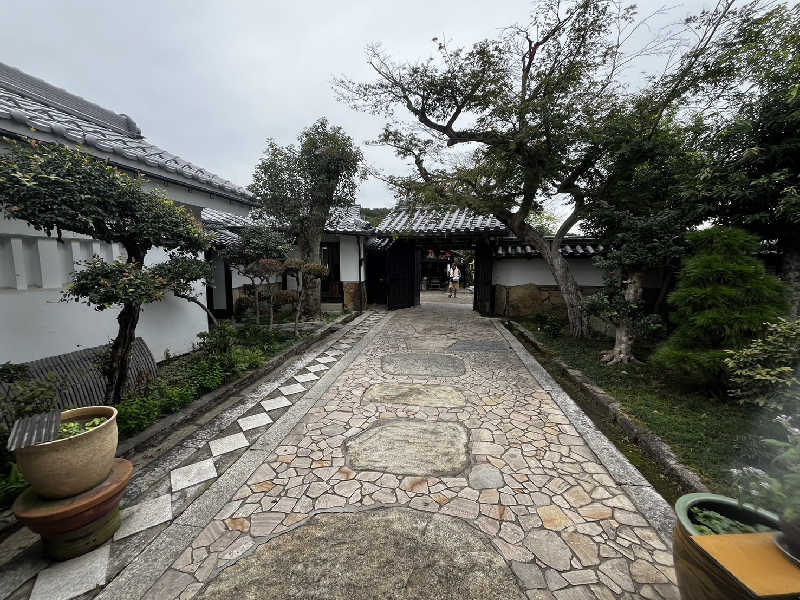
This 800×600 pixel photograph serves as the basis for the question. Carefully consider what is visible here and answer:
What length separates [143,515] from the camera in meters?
2.65

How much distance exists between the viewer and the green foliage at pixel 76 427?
2.35 meters

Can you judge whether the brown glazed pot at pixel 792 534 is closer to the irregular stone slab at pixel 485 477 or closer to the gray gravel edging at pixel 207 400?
the irregular stone slab at pixel 485 477

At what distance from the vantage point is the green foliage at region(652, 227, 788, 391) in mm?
4195

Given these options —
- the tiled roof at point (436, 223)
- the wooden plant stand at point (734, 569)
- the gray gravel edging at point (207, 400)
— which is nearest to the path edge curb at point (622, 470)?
the wooden plant stand at point (734, 569)

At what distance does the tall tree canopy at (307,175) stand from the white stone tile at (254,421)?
6008 millimetres

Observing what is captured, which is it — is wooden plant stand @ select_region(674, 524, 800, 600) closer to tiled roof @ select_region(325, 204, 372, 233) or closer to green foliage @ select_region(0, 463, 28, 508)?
green foliage @ select_region(0, 463, 28, 508)

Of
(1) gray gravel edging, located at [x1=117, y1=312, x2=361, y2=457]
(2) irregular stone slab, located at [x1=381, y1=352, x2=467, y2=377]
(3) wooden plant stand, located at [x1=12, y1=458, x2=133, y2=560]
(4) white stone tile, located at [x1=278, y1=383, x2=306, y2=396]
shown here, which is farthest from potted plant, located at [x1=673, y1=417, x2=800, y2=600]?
(4) white stone tile, located at [x1=278, y1=383, x2=306, y2=396]

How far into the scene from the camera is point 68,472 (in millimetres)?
2217

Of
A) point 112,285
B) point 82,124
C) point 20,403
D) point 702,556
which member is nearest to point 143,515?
point 20,403

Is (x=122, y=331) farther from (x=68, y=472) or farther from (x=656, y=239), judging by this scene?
(x=656, y=239)

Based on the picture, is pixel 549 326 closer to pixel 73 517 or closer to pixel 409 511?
pixel 409 511

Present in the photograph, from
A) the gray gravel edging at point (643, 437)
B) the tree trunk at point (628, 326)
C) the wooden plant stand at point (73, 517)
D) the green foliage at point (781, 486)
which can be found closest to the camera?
the green foliage at point (781, 486)

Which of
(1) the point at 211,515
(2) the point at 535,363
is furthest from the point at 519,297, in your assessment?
(1) the point at 211,515

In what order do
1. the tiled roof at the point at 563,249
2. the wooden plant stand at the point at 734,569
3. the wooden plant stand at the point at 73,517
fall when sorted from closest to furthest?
the wooden plant stand at the point at 734,569 → the wooden plant stand at the point at 73,517 → the tiled roof at the point at 563,249
